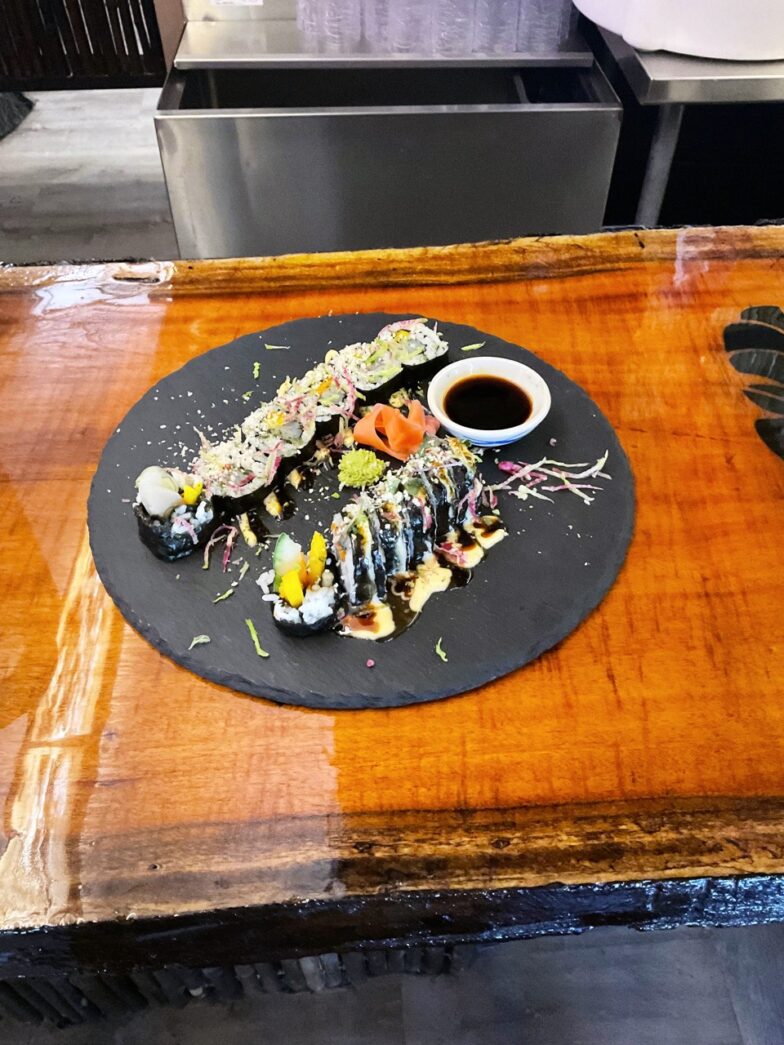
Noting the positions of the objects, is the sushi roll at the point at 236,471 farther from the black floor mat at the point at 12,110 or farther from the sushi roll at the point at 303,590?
the black floor mat at the point at 12,110

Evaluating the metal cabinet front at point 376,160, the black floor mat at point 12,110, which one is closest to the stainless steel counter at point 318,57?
the metal cabinet front at point 376,160

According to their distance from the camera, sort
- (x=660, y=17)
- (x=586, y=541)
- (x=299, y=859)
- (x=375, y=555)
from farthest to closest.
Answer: (x=660, y=17) < (x=586, y=541) < (x=375, y=555) < (x=299, y=859)

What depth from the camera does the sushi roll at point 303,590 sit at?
1396mm

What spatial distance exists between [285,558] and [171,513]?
25cm

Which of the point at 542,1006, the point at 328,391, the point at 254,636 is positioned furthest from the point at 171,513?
the point at 542,1006

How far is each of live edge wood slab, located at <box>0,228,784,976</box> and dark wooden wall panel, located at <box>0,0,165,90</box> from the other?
283 centimetres

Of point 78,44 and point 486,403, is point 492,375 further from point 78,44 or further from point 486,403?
point 78,44

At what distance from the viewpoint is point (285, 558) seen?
4.70 feet

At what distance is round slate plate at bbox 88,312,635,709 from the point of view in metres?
1.38

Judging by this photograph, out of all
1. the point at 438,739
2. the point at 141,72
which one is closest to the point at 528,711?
the point at 438,739

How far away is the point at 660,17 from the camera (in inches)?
99.0

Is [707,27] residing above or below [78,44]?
above

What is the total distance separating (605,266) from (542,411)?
653mm

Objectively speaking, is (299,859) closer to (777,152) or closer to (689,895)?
(689,895)
